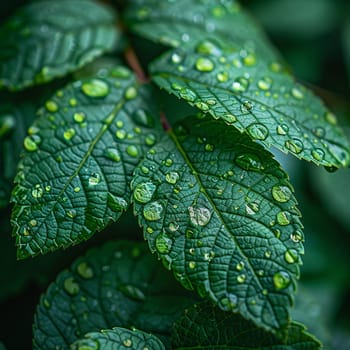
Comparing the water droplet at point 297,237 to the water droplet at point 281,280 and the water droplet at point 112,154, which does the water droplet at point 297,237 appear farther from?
the water droplet at point 112,154

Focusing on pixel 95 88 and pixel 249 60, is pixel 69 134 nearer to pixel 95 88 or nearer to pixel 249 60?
pixel 95 88

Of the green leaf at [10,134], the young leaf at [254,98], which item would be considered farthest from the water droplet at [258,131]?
the green leaf at [10,134]

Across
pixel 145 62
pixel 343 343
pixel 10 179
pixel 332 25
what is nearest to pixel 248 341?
pixel 10 179

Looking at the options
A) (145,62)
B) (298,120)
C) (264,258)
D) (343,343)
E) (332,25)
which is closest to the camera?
(264,258)

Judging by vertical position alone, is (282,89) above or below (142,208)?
above

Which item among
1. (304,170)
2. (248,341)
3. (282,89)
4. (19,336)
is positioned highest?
(282,89)

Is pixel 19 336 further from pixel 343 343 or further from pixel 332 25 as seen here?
pixel 332 25

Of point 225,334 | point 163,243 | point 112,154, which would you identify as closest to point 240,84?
point 112,154
